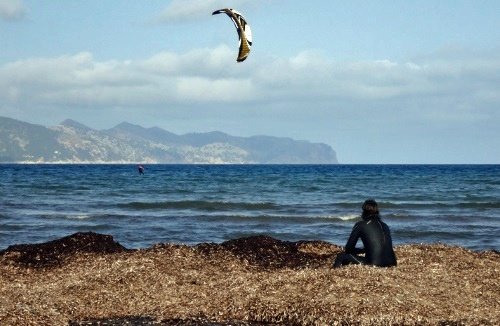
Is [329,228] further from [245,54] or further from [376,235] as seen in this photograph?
[245,54]

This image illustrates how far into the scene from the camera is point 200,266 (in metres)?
19.5

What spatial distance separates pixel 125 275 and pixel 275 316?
4.42 m

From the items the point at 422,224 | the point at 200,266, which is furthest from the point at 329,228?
the point at 200,266

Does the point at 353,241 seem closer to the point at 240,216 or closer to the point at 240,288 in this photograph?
the point at 240,288

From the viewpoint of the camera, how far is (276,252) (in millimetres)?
21922

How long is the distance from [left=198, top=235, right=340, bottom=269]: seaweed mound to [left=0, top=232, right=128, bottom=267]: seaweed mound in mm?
2921

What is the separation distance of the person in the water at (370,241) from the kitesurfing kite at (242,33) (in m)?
5.32

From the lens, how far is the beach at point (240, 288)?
47.0 ft

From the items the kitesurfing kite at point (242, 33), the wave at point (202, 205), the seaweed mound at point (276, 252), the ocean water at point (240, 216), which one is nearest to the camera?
the kitesurfing kite at point (242, 33)

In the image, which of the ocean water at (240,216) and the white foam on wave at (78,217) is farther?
the white foam on wave at (78,217)

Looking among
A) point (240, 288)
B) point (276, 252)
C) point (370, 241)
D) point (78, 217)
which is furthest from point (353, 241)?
point (78, 217)

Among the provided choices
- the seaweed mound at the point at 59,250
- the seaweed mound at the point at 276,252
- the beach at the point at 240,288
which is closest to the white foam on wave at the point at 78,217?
the seaweed mound at the point at 59,250

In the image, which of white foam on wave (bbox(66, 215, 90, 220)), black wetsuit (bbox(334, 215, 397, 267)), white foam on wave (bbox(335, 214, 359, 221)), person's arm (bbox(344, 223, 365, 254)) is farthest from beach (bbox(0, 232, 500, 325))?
white foam on wave (bbox(335, 214, 359, 221))

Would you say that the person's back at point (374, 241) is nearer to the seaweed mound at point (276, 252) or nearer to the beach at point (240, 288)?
the beach at point (240, 288)
